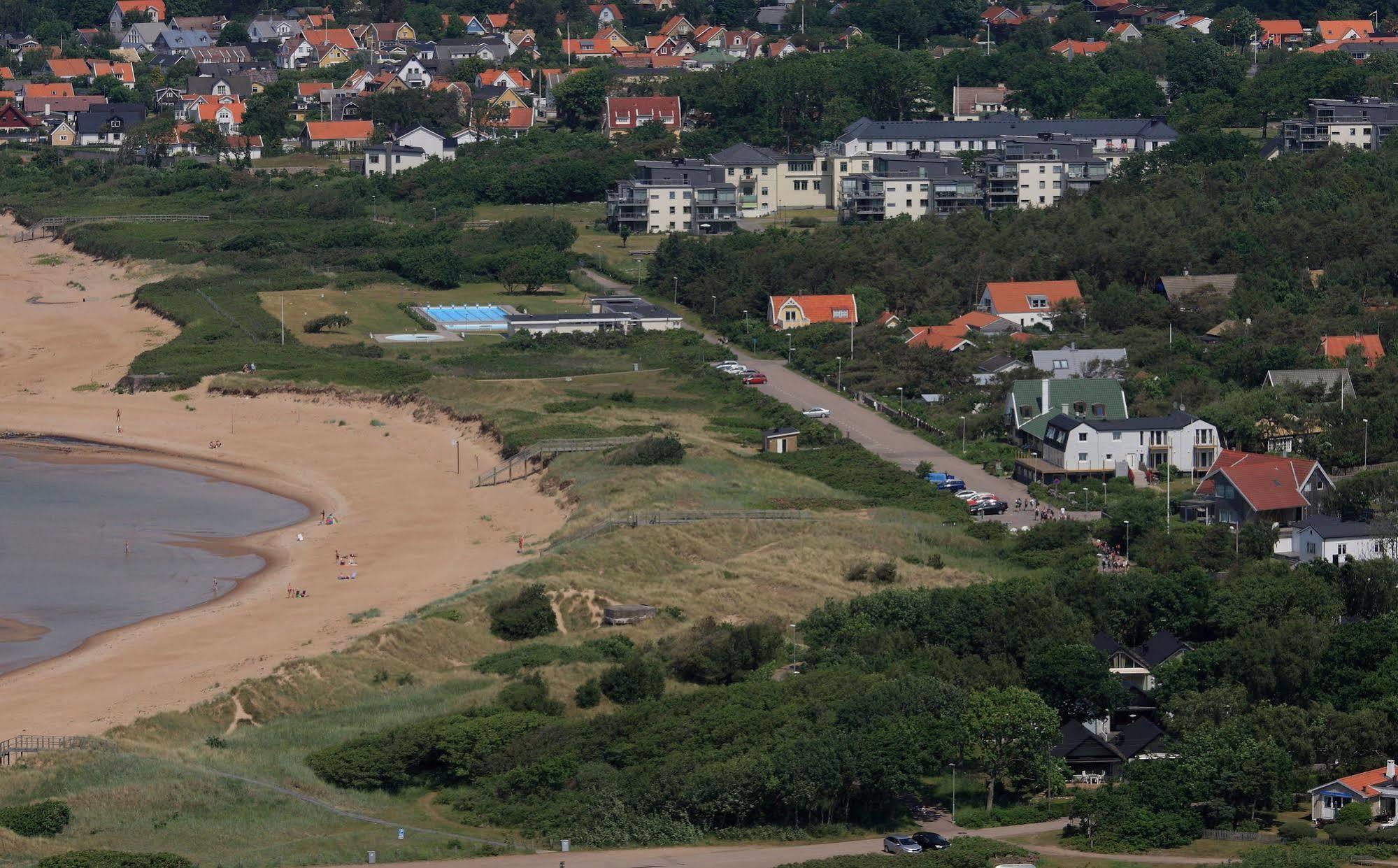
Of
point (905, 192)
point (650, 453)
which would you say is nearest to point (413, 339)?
point (650, 453)

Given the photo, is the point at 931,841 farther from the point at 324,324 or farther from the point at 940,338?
the point at 324,324

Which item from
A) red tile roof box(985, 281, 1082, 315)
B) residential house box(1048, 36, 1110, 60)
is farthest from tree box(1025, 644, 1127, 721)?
residential house box(1048, 36, 1110, 60)

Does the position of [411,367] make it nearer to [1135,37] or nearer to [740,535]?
[740,535]

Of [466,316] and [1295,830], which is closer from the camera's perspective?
[1295,830]

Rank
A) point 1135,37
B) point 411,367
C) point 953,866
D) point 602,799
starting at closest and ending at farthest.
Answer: point 953,866 → point 602,799 → point 411,367 → point 1135,37

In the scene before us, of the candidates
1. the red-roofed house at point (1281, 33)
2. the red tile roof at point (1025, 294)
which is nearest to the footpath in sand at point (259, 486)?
the red tile roof at point (1025, 294)

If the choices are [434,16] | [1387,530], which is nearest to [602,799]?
[1387,530]
